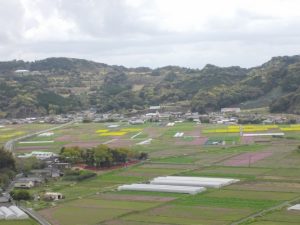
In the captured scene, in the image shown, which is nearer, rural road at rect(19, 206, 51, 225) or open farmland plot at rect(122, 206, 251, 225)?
open farmland plot at rect(122, 206, 251, 225)

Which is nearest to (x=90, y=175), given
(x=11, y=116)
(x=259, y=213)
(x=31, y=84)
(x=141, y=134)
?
(x=259, y=213)

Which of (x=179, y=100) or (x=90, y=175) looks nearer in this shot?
(x=90, y=175)

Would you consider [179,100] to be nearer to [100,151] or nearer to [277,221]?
[100,151]

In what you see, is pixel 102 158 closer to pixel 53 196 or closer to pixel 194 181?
pixel 194 181

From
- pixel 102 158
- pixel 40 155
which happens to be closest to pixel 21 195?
pixel 102 158

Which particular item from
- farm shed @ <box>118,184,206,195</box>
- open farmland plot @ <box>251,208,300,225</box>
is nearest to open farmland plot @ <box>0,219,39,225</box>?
farm shed @ <box>118,184,206,195</box>

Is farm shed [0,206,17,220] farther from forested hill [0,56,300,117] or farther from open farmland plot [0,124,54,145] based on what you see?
forested hill [0,56,300,117]

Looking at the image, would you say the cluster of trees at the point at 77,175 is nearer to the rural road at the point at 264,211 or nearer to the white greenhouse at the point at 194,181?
the white greenhouse at the point at 194,181
